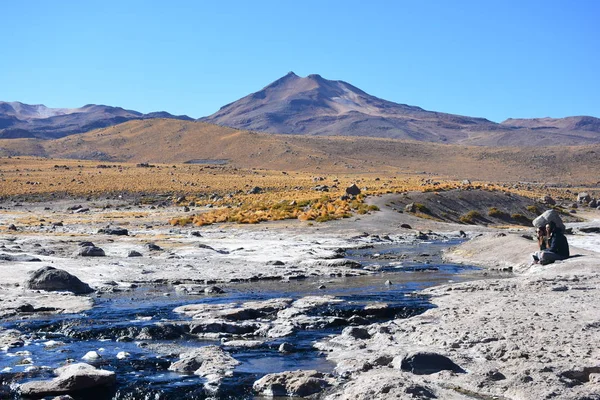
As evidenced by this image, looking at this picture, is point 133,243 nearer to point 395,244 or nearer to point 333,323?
point 395,244

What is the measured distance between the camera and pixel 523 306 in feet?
59.2

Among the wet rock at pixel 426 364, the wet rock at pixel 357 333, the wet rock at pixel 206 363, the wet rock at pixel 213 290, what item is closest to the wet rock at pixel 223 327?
the wet rock at pixel 206 363

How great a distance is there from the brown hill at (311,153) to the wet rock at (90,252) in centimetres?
10696

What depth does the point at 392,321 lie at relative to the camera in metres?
17.7

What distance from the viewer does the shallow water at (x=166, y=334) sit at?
13.2 m

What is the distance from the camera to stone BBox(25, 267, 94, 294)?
22281 millimetres

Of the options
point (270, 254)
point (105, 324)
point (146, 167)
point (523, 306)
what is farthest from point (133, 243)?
point (146, 167)

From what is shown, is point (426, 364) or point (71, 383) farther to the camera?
point (426, 364)

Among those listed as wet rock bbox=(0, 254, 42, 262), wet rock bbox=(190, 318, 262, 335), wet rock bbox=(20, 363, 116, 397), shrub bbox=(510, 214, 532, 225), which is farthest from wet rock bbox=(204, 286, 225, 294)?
shrub bbox=(510, 214, 532, 225)

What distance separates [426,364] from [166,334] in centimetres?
674

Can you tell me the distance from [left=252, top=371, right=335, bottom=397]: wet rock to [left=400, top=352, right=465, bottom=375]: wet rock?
157 centimetres

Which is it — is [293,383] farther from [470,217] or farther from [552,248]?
[470,217]

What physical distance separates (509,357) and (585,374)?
1.62 m

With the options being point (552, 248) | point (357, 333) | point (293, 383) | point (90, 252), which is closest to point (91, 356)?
point (293, 383)
